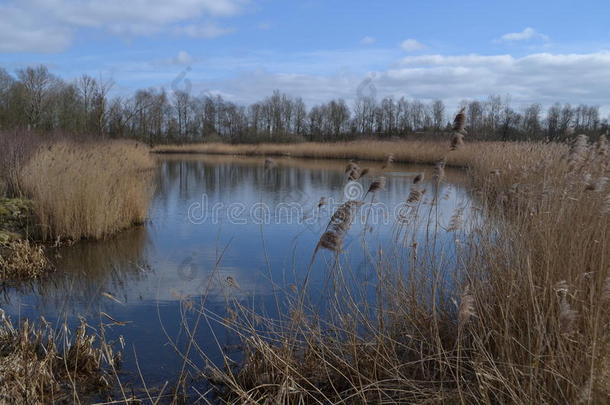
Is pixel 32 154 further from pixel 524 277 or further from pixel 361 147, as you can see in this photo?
pixel 361 147

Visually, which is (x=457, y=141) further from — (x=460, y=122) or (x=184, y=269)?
(x=184, y=269)

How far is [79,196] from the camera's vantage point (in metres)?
7.28

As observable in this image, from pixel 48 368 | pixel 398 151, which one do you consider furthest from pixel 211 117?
pixel 48 368

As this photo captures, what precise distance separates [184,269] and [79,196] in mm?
2378

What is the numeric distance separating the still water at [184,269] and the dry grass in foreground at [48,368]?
→ 21 centimetres

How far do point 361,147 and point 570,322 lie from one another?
955 inches

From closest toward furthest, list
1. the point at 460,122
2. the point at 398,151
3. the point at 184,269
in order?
1. the point at 460,122
2. the point at 184,269
3. the point at 398,151

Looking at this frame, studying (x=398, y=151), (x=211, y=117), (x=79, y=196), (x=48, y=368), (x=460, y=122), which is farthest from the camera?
(x=211, y=117)

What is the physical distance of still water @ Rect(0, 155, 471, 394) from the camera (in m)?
4.06

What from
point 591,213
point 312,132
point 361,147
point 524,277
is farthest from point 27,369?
point 312,132

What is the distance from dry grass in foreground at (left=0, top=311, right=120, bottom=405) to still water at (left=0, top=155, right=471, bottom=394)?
0.68ft

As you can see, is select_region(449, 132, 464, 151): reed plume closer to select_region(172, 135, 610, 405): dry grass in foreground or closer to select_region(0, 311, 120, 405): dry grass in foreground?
select_region(172, 135, 610, 405): dry grass in foreground

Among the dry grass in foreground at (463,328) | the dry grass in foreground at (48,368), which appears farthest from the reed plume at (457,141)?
the dry grass in foreground at (48,368)

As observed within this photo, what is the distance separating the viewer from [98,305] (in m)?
4.87
